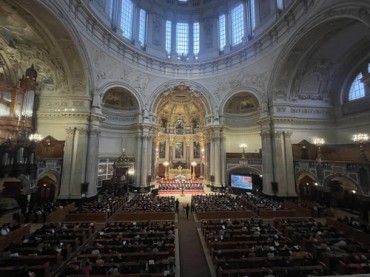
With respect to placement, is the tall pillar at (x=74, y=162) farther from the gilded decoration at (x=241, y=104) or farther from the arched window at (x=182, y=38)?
the arched window at (x=182, y=38)

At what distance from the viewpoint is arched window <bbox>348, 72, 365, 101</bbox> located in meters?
16.1

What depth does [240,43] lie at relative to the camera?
873 inches

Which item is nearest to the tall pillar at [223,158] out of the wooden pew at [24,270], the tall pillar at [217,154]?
the tall pillar at [217,154]

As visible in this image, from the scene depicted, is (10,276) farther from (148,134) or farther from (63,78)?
(148,134)

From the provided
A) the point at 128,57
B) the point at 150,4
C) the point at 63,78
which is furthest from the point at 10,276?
the point at 150,4

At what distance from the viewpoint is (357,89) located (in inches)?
651

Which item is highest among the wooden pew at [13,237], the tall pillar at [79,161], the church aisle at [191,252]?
the tall pillar at [79,161]

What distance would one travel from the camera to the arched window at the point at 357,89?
1607cm

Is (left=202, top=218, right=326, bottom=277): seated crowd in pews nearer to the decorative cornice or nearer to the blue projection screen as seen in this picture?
the blue projection screen

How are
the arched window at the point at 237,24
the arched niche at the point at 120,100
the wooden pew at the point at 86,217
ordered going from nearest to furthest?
the wooden pew at the point at 86,217, the arched niche at the point at 120,100, the arched window at the point at 237,24

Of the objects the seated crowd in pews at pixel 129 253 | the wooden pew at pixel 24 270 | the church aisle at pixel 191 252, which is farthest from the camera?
the church aisle at pixel 191 252

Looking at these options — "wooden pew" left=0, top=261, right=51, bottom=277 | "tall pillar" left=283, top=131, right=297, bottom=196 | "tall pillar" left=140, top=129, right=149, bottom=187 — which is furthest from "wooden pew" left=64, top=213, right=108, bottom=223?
"tall pillar" left=283, top=131, right=297, bottom=196

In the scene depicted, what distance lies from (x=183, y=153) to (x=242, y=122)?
34.4ft

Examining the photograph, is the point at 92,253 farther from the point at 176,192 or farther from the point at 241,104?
the point at 241,104
